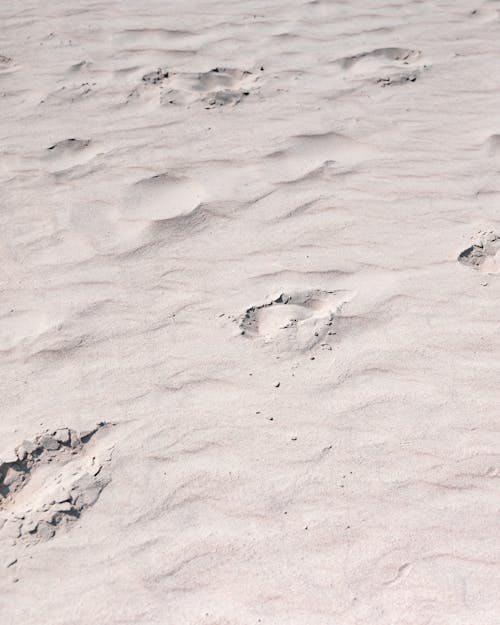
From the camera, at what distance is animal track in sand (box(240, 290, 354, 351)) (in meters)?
2.61

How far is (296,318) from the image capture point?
2.68m

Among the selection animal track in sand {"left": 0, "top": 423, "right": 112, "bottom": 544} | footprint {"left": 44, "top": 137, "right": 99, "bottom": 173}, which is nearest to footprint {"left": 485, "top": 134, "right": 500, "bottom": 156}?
footprint {"left": 44, "top": 137, "right": 99, "bottom": 173}

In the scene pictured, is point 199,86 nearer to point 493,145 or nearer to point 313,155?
point 313,155

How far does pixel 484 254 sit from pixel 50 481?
1.76m

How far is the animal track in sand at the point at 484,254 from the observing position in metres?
2.91

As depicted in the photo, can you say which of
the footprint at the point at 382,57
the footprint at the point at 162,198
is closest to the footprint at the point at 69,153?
the footprint at the point at 162,198

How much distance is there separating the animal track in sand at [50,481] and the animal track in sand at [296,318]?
63 centimetres

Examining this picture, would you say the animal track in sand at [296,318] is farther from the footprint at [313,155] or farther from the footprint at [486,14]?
the footprint at [486,14]

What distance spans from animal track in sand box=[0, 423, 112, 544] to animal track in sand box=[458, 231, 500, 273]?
4.81ft

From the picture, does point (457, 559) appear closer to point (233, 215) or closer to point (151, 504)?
point (151, 504)

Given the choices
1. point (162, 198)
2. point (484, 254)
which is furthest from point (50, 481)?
point (484, 254)

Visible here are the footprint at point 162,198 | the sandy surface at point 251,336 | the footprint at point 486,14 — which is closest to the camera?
the sandy surface at point 251,336

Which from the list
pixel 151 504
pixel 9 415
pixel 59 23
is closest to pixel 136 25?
pixel 59 23

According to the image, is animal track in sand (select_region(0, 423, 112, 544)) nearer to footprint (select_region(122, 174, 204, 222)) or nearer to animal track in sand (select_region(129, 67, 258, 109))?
footprint (select_region(122, 174, 204, 222))
